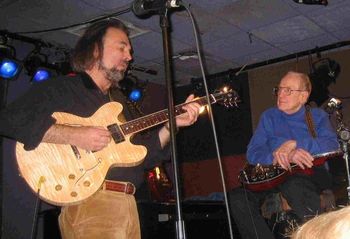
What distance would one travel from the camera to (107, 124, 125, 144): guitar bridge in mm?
3051

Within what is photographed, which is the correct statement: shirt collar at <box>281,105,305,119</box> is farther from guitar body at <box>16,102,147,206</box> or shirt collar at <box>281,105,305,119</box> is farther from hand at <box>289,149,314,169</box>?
guitar body at <box>16,102,147,206</box>

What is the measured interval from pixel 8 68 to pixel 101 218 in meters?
5.37

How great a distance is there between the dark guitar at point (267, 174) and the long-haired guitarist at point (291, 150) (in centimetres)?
6

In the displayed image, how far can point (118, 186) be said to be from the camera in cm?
285

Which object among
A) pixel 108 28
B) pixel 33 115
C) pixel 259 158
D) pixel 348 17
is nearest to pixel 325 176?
pixel 259 158

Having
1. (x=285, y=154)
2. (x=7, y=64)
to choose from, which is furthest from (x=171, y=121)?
(x=7, y=64)

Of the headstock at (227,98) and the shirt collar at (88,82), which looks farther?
the headstock at (227,98)

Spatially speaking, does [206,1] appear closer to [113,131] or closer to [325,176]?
[325,176]

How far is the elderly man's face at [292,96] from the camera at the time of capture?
4.65 metres

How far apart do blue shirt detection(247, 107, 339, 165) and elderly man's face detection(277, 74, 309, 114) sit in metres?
0.08

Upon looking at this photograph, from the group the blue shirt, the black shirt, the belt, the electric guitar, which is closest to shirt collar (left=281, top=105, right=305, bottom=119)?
the blue shirt

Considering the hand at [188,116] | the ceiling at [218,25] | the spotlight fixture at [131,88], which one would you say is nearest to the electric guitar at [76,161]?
the hand at [188,116]

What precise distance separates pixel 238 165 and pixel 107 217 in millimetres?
7726

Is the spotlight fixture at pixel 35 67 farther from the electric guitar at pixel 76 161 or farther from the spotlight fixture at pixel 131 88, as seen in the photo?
the electric guitar at pixel 76 161
